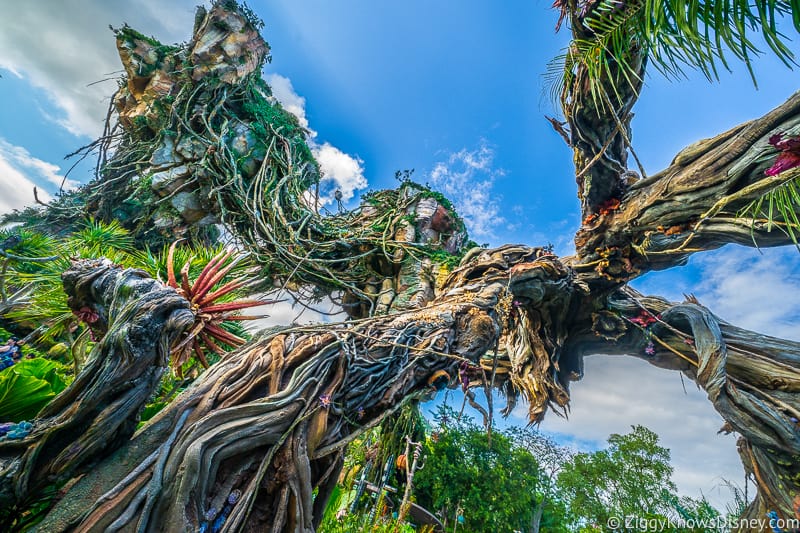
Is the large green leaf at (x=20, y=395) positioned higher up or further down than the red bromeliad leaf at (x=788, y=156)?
further down

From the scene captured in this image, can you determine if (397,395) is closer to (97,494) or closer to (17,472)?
(97,494)

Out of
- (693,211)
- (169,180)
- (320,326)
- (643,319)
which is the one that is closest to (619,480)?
(643,319)

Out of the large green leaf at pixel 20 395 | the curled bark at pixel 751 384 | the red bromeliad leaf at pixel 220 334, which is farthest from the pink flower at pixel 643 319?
the large green leaf at pixel 20 395

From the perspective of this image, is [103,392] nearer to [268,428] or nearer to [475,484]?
[268,428]

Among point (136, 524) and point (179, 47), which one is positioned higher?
point (179, 47)

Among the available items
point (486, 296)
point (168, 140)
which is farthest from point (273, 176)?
point (486, 296)

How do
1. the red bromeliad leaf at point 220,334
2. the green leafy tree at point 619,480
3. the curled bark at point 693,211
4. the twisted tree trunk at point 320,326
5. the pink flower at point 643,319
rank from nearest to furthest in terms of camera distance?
1. the twisted tree trunk at point 320,326
2. the red bromeliad leaf at point 220,334
3. the curled bark at point 693,211
4. the pink flower at point 643,319
5. the green leafy tree at point 619,480

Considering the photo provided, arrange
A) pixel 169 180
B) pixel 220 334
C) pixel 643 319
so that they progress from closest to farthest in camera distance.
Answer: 1. pixel 220 334
2. pixel 643 319
3. pixel 169 180

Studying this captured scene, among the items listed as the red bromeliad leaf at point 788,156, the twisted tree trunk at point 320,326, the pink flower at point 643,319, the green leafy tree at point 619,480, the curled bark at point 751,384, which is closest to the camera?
the twisted tree trunk at point 320,326

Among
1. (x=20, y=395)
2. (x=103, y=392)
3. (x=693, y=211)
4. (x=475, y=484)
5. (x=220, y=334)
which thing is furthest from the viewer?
(x=475, y=484)

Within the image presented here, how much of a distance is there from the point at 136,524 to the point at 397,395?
3.62ft

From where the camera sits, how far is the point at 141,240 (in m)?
5.64

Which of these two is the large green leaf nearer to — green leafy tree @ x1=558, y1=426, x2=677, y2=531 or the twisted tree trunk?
the twisted tree trunk

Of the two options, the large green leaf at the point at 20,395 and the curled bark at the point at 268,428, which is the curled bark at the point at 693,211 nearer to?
the curled bark at the point at 268,428
